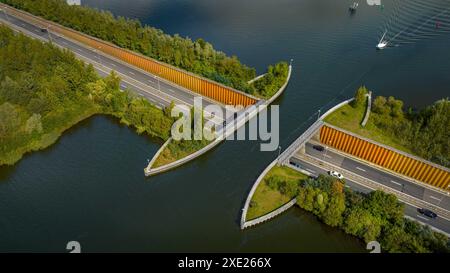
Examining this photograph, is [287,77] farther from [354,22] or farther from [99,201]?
[99,201]

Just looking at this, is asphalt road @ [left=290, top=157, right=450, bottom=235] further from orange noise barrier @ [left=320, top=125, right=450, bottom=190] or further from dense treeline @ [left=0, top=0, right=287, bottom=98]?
dense treeline @ [left=0, top=0, right=287, bottom=98]

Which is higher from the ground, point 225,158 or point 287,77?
point 287,77

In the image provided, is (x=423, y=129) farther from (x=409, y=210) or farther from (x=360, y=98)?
(x=409, y=210)

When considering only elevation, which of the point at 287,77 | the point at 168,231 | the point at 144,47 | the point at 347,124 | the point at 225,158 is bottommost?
the point at 168,231

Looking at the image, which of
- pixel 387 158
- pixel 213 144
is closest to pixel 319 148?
pixel 387 158

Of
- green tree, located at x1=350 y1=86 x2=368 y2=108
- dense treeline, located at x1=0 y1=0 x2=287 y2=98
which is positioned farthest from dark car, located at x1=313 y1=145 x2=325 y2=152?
dense treeline, located at x1=0 y1=0 x2=287 y2=98

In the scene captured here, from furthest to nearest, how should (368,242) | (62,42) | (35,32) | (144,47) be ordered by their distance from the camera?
(35,32) → (62,42) → (144,47) → (368,242)

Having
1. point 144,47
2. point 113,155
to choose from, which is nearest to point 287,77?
point 144,47

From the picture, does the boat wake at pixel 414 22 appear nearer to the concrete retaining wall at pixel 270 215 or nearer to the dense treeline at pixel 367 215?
the dense treeline at pixel 367 215
